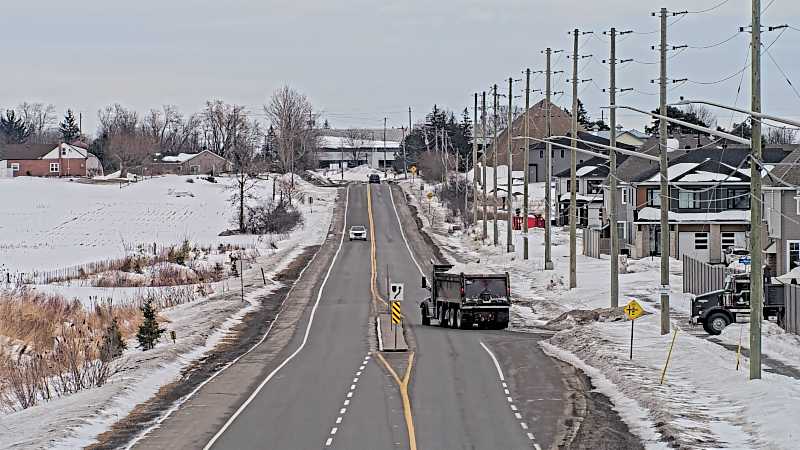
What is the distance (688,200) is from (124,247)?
4441cm

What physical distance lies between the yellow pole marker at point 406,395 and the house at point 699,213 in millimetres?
40283

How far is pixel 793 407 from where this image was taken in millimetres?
23234

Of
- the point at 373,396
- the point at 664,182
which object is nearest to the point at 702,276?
the point at 664,182

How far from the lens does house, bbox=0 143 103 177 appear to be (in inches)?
7461

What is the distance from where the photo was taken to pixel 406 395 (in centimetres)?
2908

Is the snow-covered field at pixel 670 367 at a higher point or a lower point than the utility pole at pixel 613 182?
lower

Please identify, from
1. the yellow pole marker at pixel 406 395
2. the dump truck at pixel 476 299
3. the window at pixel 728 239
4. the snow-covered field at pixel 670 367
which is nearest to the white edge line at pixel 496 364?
the snow-covered field at pixel 670 367

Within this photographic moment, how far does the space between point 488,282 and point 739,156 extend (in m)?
41.3

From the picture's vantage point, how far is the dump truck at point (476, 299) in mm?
46750

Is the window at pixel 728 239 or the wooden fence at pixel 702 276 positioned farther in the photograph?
the window at pixel 728 239

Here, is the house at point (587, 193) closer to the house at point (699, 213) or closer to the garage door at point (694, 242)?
the house at point (699, 213)

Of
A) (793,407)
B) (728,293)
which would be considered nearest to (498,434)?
(793,407)

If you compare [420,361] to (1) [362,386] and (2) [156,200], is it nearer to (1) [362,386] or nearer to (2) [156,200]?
(1) [362,386]

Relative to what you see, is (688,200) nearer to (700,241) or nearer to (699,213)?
(699,213)
